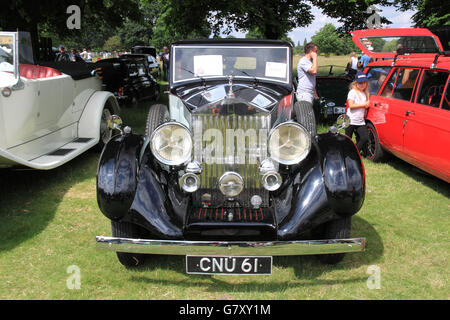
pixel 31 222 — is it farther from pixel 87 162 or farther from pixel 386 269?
pixel 386 269

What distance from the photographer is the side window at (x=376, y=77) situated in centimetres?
605

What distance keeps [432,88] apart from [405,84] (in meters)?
0.52

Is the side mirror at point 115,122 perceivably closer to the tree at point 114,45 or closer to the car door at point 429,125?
the car door at point 429,125

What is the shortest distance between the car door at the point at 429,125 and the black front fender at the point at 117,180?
345 cm

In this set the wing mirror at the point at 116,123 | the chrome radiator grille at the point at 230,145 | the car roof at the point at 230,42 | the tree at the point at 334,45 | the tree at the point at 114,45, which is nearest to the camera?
the chrome radiator grille at the point at 230,145

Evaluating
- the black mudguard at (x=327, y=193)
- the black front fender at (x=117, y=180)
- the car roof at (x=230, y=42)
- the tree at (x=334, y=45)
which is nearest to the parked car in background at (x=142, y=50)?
the car roof at (x=230, y=42)

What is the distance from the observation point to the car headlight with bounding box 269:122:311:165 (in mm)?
2906

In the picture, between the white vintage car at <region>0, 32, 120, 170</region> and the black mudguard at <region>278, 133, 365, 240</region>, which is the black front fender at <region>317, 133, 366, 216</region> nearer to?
the black mudguard at <region>278, 133, 365, 240</region>

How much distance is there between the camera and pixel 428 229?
3.96 meters

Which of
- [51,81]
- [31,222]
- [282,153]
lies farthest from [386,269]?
[51,81]

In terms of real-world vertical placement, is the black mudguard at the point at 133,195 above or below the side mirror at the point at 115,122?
below

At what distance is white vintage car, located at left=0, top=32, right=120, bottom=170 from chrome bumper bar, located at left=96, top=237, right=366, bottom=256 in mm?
1964

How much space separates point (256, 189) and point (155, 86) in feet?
34.2

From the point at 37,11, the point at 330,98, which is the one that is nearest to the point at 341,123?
the point at 330,98
